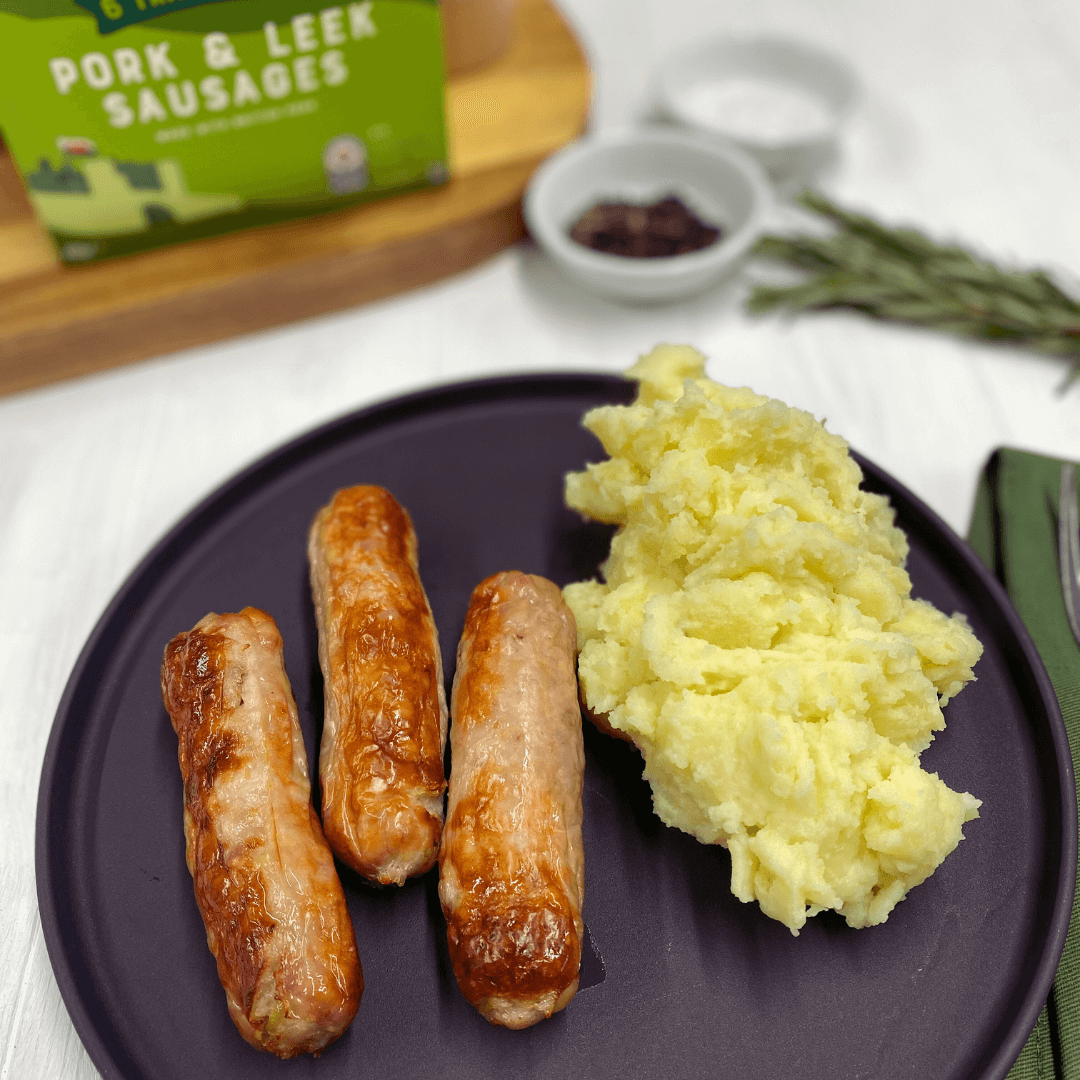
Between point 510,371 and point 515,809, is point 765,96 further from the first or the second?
point 515,809

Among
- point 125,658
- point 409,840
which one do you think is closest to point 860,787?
point 409,840

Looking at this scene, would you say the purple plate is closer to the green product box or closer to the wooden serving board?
the wooden serving board

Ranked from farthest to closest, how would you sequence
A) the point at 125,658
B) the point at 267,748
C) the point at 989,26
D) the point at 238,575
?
the point at 989,26 < the point at 238,575 < the point at 125,658 < the point at 267,748

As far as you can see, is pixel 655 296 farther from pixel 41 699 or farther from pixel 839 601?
pixel 41 699

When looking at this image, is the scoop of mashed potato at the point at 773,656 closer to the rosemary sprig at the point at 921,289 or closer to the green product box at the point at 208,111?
the rosemary sprig at the point at 921,289

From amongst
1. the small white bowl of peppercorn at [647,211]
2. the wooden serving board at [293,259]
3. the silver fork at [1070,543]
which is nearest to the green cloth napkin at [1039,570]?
the silver fork at [1070,543]

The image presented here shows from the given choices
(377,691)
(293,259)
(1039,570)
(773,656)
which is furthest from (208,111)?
(1039,570)

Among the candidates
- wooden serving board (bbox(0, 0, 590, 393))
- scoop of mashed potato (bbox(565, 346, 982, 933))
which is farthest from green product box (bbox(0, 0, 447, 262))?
scoop of mashed potato (bbox(565, 346, 982, 933))
